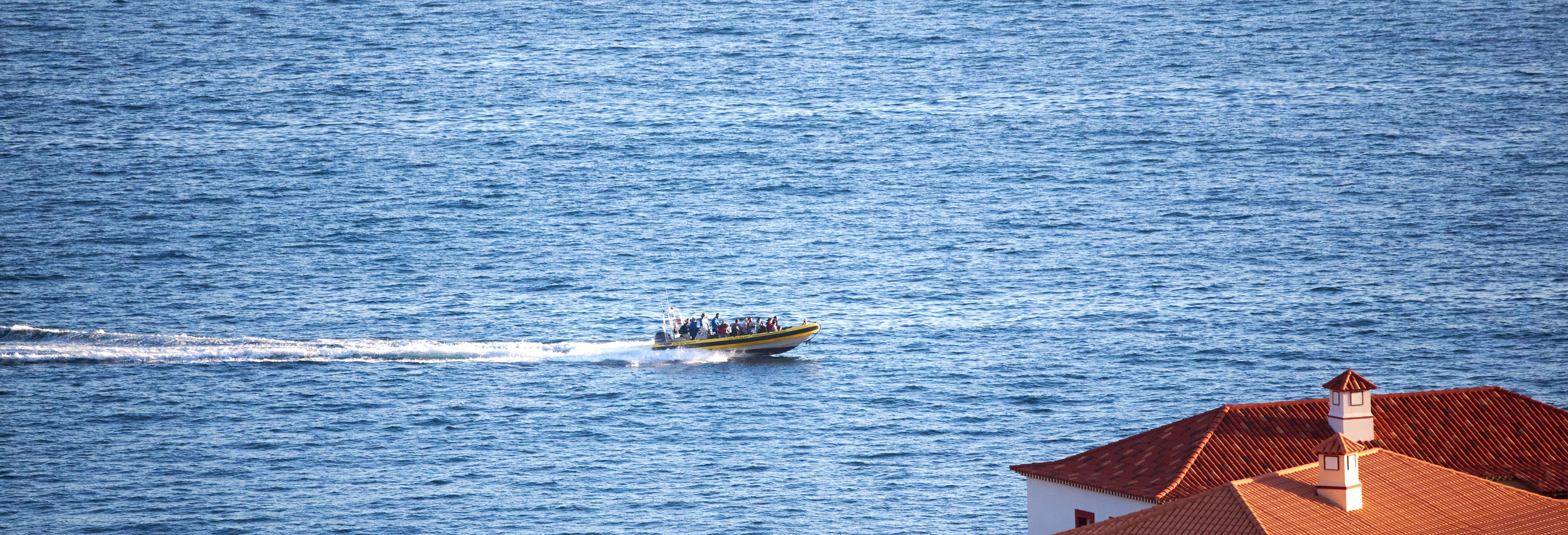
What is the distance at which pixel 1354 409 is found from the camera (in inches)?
1778

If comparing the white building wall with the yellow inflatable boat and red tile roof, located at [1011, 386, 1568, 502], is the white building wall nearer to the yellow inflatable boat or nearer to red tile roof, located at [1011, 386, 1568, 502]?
red tile roof, located at [1011, 386, 1568, 502]

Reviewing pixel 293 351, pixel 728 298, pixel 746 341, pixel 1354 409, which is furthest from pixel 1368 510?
pixel 728 298

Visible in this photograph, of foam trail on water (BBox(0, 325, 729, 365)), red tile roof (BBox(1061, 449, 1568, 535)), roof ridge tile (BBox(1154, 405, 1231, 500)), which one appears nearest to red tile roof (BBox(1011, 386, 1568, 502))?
roof ridge tile (BBox(1154, 405, 1231, 500))

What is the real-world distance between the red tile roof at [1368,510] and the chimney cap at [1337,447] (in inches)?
49.4

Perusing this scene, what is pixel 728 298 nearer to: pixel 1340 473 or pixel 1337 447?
pixel 1340 473

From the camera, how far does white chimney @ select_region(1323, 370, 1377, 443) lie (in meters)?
44.8

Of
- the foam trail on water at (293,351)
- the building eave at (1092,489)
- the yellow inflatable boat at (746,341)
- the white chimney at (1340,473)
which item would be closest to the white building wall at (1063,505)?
the building eave at (1092,489)

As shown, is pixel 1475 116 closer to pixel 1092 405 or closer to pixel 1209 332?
pixel 1209 332

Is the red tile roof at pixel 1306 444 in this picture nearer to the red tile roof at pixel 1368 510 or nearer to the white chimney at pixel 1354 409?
the white chimney at pixel 1354 409

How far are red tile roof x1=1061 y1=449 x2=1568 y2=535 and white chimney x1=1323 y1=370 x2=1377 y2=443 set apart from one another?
379 cm

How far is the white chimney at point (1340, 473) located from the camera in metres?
37.8

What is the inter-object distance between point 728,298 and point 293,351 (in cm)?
3367

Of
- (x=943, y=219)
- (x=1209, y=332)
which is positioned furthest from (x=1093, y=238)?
(x=1209, y=332)

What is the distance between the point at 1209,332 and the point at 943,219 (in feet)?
163
